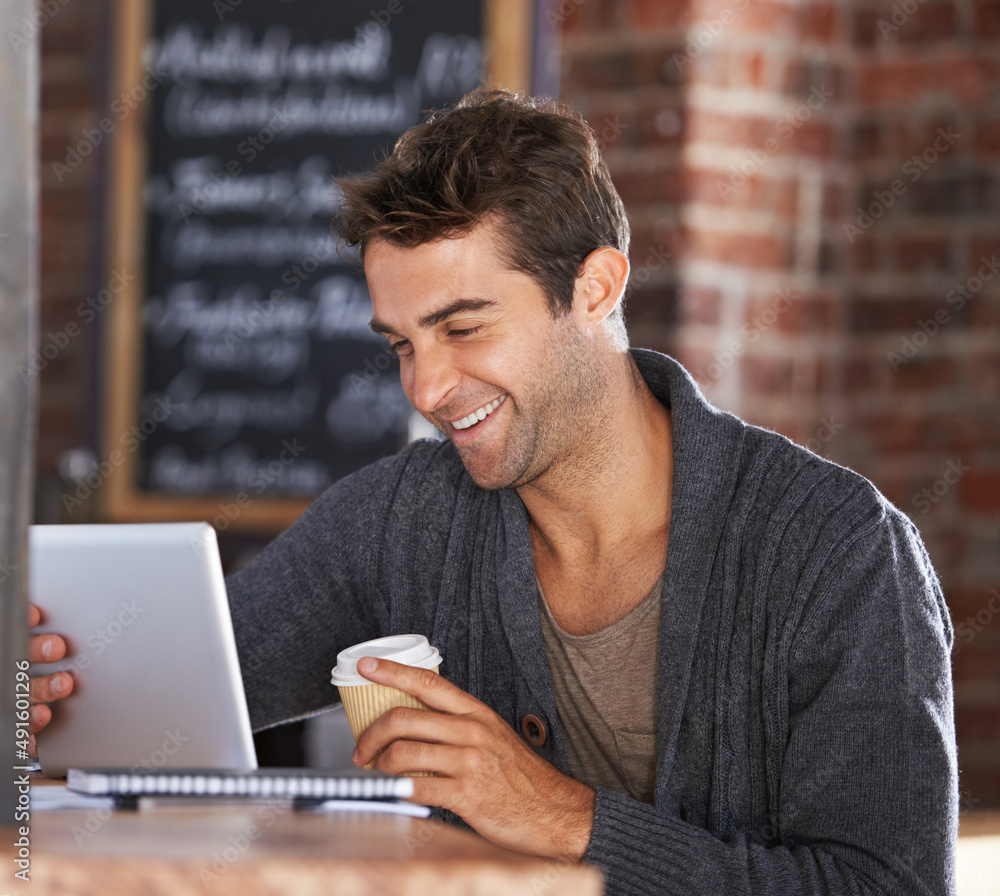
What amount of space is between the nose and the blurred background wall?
75 cm

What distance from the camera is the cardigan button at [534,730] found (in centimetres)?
130

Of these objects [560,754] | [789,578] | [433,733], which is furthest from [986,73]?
[433,733]

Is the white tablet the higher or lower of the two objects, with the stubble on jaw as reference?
lower

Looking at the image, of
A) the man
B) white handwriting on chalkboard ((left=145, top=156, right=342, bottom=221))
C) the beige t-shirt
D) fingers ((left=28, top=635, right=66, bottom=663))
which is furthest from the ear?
white handwriting on chalkboard ((left=145, top=156, right=342, bottom=221))

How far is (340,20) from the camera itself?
7.70 feet

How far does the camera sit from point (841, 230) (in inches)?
84.3

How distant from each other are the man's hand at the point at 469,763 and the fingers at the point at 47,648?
282 millimetres

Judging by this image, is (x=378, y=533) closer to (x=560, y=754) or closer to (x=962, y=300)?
(x=560, y=754)

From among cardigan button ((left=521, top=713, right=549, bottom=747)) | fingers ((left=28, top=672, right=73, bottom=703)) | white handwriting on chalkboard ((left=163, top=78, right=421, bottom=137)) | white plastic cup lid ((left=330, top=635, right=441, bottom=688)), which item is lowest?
cardigan button ((left=521, top=713, right=549, bottom=747))

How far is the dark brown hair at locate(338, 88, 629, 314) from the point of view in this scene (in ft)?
4.34

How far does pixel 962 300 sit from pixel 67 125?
6.13ft

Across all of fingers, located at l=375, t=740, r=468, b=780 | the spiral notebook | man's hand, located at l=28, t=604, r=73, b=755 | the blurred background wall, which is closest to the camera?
the spiral notebook

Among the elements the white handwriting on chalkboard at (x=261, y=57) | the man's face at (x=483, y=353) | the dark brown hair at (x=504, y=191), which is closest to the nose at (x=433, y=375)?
the man's face at (x=483, y=353)

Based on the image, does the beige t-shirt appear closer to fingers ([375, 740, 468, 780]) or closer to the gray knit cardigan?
the gray knit cardigan
